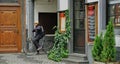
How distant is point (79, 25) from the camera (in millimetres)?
14836

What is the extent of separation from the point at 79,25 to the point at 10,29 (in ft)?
19.2

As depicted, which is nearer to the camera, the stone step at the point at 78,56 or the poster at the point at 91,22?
the poster at the point at 91,22

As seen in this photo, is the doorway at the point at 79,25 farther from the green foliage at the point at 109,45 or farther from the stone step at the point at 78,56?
the green foliage at the point at 109,45

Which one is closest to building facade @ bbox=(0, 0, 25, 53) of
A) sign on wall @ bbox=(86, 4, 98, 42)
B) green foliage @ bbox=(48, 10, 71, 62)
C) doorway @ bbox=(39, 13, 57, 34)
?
doorway @ bbox=(39, 13, 57, 34)

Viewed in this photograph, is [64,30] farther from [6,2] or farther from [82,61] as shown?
[6,2]

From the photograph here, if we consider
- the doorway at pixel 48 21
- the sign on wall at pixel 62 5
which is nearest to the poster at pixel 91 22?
the sign on wall at pixel 62 5

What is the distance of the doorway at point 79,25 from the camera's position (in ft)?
48.0

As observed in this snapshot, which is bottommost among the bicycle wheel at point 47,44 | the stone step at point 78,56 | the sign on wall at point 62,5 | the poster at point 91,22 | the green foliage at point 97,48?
the stone step at point 78,56

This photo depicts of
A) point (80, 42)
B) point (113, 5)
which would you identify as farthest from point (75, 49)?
point (113, 5)

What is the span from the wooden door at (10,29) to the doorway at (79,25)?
5364mm

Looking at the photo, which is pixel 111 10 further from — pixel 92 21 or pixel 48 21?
pixel 48 21

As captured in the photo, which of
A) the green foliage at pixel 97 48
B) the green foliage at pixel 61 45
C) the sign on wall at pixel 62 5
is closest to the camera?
the green foliage at pixel 97 48

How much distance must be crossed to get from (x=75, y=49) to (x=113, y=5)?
3.75 metres

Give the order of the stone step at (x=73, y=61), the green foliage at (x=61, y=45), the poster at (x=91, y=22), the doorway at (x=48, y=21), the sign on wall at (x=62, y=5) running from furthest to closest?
1. the doorway at (x=48, y=21)
2. the sign on wall at (x=62, y=5)
3. the green foliage at (x=61, y=45)
4. the stone step at (x=73, y=61)
5. the poster at (x=91, y=22)
